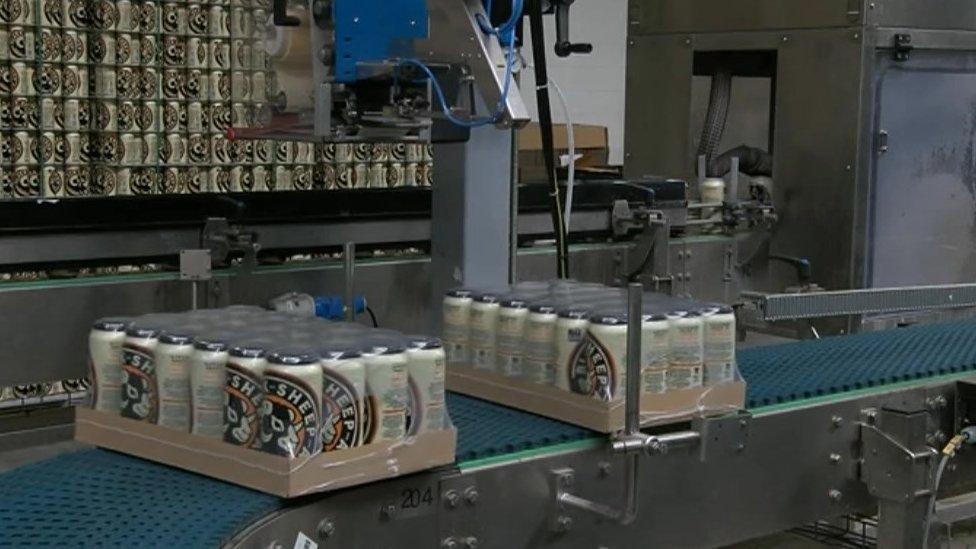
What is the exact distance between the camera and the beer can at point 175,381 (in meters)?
1.70

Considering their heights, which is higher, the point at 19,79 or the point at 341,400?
the point at 19,79

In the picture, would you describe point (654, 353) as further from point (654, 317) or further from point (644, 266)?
point (644, 266)

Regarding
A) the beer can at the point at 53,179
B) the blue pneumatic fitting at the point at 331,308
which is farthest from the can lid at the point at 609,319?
the beer can at the point at 53,179

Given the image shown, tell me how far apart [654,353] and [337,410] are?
1.77 ft

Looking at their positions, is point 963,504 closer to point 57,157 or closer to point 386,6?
point 386,6

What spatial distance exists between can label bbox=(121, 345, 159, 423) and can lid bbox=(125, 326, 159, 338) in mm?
18

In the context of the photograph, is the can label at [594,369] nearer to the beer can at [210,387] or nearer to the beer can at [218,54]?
the beer can at [210,387]

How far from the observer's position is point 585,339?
192 centimetres

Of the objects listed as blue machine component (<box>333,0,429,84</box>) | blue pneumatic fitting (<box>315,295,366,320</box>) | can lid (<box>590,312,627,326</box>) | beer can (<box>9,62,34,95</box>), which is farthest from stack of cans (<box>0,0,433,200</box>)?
can lid (<box>590,312,627,326</box>)

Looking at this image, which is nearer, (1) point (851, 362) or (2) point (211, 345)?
(2) point (211, 345)

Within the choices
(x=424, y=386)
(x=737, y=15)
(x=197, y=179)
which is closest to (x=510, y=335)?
(x=424, y=386)

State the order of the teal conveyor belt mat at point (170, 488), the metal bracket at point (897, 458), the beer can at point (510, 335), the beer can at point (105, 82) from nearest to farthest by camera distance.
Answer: the teal conveyor belt mat at point (170, 488)
the beer can at point (510, 335)
the metal bracket at point (897, 458)
the beer can at point (105, 82)

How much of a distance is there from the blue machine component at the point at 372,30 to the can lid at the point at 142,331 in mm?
827

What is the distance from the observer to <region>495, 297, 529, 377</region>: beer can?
2027 mm
